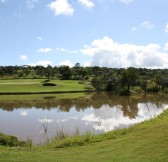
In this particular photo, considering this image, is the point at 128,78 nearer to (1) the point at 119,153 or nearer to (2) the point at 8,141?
(2) the point at 8,141

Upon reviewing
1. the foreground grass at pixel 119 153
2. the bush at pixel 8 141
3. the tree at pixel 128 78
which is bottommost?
the bush at pixel 8 141

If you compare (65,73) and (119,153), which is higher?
(65,73)

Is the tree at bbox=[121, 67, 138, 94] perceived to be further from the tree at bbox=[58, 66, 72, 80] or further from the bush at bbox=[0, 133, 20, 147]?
the bush at bbox=[0, 133, 20, 147]

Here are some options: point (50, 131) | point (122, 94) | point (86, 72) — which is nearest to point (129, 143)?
point (50, 131)

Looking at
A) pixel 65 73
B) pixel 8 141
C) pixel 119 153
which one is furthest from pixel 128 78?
pixel 119 153

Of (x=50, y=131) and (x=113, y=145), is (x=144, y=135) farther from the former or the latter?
(x=50, y=131)

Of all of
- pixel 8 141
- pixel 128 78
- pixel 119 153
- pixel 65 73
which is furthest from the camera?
pixel 65 73

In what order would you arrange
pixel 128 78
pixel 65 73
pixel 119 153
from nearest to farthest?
1. pixel 119 153
2. pixel 128 78
3. pixel 65 73

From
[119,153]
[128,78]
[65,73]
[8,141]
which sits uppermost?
[65,73]

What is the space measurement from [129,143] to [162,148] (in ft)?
7.26

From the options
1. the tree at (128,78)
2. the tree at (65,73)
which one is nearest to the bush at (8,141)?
the tree at (128,78)

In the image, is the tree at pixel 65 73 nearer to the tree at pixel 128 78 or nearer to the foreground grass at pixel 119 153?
the tree at pixel 128 78

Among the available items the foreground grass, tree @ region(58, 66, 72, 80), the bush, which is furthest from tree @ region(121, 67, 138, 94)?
the foreground grass

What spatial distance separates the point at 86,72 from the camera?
121 m
